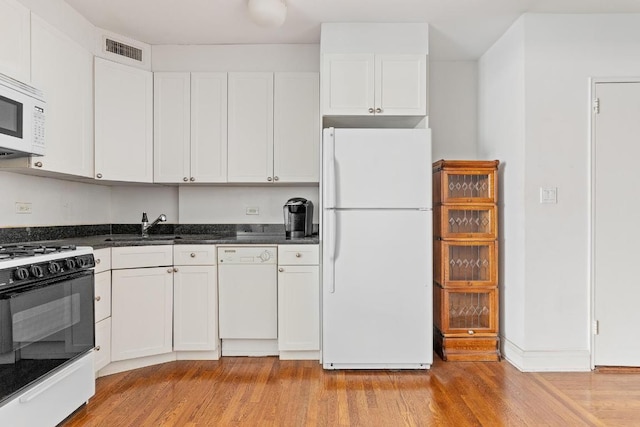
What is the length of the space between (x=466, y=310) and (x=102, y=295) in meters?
2.59

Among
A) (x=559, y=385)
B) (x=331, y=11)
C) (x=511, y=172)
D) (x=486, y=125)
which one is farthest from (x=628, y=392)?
(x=331, y=11)

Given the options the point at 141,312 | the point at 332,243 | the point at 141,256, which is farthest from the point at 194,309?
the point at 332,243

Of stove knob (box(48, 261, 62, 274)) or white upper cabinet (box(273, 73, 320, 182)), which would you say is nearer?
stove knob (box(48, 261, 62, 274))

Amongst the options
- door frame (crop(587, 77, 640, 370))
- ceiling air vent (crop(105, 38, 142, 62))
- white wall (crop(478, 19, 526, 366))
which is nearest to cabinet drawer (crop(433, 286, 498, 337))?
white wall (crop(478, 19, 526, 366))

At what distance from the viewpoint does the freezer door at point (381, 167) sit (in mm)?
2973

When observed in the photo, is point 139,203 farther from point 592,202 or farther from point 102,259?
point 592,202

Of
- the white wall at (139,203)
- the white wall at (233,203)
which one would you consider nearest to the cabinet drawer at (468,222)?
the white wall at (233,203)

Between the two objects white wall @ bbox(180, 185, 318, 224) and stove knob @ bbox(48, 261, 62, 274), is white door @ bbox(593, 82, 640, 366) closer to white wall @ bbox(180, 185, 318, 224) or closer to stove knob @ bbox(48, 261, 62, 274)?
white wall @ bbox(180, 185, 318, 224)

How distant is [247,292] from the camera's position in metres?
3.23

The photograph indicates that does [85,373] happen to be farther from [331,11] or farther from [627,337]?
[627,337]

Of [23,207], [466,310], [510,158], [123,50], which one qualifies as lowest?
[466,310]

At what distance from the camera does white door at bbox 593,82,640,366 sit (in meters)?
2.96

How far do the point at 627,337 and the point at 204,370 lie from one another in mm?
2908

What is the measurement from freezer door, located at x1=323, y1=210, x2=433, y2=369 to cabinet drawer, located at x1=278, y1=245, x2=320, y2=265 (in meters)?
0.22
